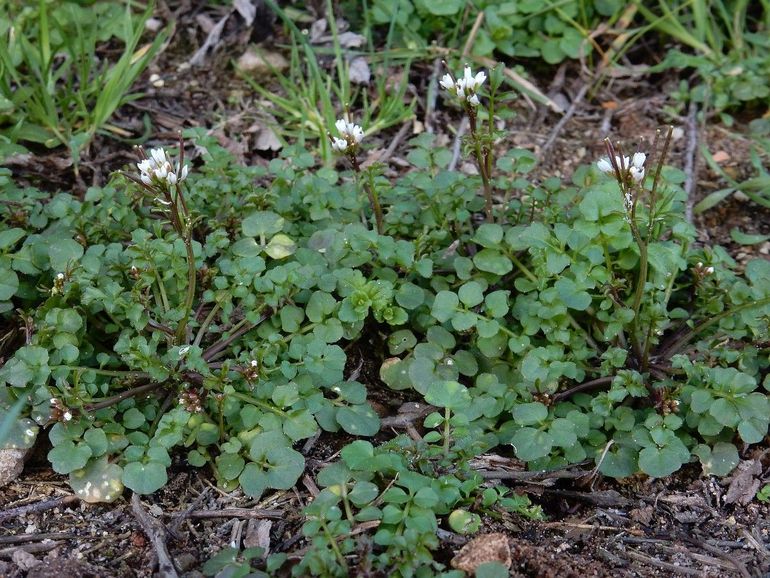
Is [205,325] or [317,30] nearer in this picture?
[205,325]

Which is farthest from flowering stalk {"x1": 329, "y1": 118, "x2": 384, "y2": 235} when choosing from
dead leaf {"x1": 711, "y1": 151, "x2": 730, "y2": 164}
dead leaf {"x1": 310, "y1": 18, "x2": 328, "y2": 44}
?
dead leaf {"x1": 711, "y1": 151, "x2": 730, "y2": 164}

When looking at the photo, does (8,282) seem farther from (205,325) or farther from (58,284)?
(205,325)

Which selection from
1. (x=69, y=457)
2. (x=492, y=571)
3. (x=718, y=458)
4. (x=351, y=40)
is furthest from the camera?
(x=351, y=40)

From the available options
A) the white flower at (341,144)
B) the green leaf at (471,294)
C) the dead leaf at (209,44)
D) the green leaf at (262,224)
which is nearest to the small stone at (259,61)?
the dead leaf at (209,44)

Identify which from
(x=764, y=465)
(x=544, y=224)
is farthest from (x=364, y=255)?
(x=764, y=465)

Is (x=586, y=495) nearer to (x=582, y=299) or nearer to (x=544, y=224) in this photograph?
(x=582, y=299)

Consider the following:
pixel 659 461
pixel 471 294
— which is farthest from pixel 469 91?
pixel 659 461

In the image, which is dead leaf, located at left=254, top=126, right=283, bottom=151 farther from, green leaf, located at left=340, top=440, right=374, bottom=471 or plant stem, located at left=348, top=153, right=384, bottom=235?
green leaf, located at left=340, top=440, right=374, bottom=471
